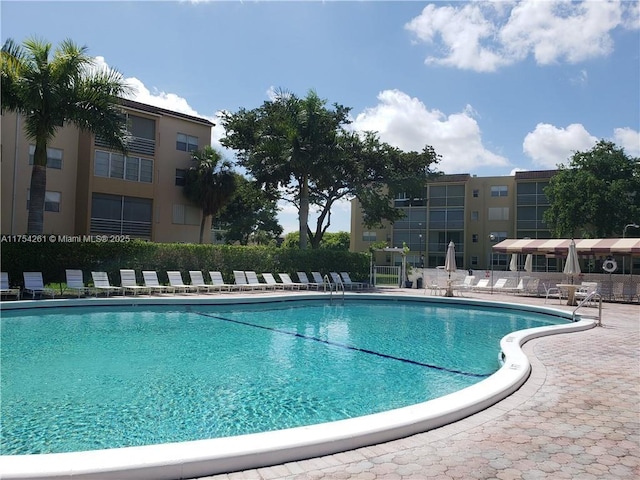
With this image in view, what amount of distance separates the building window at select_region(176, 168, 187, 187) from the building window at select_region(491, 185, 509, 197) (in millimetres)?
35789

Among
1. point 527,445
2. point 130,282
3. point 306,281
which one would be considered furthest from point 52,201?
point 527,445

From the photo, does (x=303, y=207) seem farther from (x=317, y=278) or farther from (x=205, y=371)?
(x=205, y=371)

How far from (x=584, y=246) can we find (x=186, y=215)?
75.8 ft

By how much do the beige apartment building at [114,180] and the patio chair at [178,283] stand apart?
9017mm

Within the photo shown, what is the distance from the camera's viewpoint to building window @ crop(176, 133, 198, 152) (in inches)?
1201

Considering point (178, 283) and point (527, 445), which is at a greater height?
point (178, 283)

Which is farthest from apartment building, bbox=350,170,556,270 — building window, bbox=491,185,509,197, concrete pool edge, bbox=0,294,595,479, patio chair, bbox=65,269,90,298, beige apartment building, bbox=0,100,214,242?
concrete pool edge, bbox=0,294,595,479

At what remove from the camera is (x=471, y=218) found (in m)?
53.4

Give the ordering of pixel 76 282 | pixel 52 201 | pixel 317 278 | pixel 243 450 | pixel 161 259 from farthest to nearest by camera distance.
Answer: pixel 52 201, pixel 317 278, pixel 161 259, pixel 76 282, pixel 243 450

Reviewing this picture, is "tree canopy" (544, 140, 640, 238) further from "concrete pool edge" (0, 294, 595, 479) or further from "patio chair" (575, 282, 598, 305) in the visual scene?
"concrete pool edge" (0, 294, 595, 479)

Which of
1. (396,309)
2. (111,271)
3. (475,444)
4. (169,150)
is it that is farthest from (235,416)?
(169,150)

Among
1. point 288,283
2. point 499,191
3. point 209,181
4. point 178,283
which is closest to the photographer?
point 178,283

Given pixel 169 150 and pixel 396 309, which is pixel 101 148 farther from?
pixel 396 309

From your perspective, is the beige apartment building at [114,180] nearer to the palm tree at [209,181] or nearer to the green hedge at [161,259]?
the palm tree at [209,181]
